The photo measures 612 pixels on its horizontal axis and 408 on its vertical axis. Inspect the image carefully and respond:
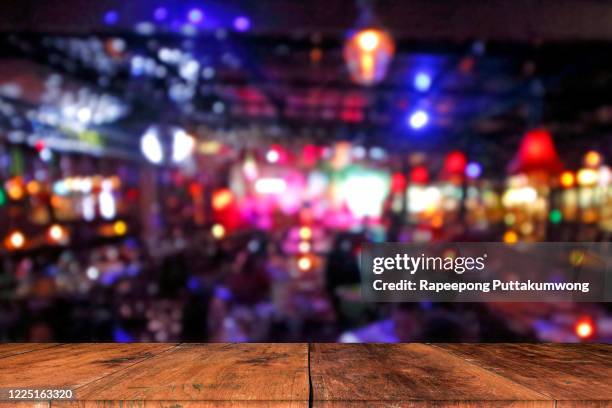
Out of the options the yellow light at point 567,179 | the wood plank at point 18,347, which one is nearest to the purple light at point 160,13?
the wood plank at point 18,347

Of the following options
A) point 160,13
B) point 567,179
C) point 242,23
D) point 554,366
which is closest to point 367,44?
point 242,23

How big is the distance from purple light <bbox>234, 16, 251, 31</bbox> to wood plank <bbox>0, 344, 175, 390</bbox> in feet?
8.01

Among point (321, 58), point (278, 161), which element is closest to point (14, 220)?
point (321, 58)

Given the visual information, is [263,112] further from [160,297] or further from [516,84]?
[160,297]

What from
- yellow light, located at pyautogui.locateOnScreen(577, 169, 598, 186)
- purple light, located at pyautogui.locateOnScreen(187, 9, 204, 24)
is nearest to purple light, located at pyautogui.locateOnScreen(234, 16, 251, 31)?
purple light, located at pyautogui.locateOnScreen(187, 9, 204, 24)

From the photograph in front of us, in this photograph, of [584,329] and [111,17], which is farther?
[584,329]

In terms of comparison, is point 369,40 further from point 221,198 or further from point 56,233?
point 221,198

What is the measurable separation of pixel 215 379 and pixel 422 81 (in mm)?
6446

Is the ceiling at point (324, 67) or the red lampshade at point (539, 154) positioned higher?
the ceiling at point (324, 67)

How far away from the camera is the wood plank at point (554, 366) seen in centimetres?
77

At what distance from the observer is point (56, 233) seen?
21.1 ft

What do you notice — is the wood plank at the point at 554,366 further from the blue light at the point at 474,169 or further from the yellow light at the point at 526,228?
the blue light at the point at 474,169

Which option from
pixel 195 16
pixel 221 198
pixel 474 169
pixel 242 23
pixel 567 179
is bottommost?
pixel 221 198

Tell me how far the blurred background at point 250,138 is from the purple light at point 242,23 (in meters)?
0.01
